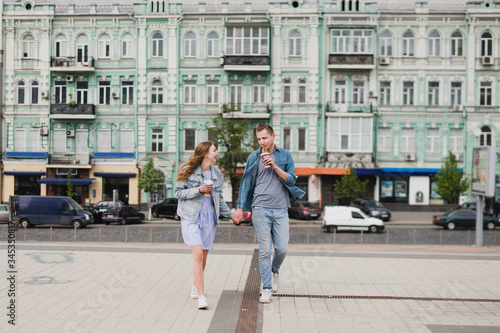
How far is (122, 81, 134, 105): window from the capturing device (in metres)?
39.0

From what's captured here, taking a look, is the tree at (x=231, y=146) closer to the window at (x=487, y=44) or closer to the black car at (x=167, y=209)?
the black car at (x=167, y=209)

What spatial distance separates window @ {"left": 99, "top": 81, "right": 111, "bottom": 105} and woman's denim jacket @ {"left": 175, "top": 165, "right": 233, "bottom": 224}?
33825 mm

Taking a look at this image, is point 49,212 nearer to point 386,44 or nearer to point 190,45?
point 190,45

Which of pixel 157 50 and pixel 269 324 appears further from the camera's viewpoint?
pixel 157 50

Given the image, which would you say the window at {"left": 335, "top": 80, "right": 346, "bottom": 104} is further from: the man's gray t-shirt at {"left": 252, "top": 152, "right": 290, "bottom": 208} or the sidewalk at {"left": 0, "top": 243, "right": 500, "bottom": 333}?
the man's gray t-shirt at {"left": 252, "top": 152, "right": 290, "bottom": 208}

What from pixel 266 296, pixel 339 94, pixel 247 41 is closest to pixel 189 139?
pixel 247 41

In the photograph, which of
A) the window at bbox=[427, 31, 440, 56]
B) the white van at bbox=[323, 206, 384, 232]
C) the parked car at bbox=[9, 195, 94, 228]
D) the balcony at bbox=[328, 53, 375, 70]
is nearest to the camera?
the parked car at bbox=[9, 195, 94, 228]

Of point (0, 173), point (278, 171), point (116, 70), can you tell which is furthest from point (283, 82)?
point (278, 171)

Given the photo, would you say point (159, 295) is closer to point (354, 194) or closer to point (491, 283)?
point (491, 283)

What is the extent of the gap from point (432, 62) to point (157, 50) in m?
19.7

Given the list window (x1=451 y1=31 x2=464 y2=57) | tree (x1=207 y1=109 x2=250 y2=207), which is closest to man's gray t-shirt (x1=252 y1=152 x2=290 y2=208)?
tree (x1=207 y1=109 x2=250 y2=207)

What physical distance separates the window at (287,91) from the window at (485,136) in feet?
45.3

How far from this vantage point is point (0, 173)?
127 ft

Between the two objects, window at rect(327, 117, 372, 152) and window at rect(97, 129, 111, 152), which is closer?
window at rect(327, 117, 372, 152)
